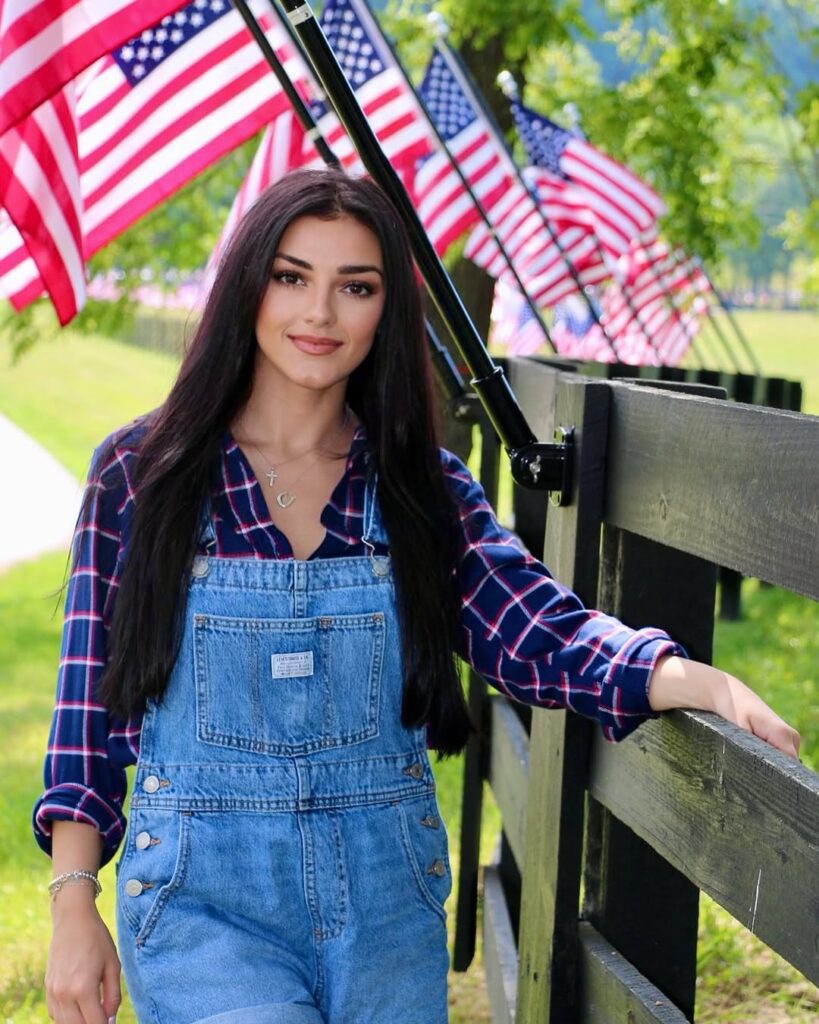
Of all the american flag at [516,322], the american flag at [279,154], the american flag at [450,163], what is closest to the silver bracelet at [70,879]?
the american flag at [279,154]

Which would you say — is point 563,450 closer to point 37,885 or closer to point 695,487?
point 695,487

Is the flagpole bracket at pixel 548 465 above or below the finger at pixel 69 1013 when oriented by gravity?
above

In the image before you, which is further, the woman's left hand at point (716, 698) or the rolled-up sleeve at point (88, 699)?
the rolled-up sleeve at point (88, 699)

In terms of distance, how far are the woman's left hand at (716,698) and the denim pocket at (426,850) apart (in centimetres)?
46

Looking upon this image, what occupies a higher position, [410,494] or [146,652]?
[410,494]

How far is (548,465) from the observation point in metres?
3.15

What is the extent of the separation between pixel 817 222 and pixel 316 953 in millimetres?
18477

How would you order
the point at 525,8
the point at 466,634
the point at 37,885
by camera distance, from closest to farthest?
1. the point at 466,634
2. the point at 37,885
3. the point at 525,8

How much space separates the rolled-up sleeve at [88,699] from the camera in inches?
108

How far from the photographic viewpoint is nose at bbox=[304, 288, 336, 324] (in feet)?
9.48

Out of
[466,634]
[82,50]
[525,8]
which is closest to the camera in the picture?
[466,634]

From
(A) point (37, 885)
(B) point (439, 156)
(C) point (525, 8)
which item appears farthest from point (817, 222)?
(A) point (37, 885)

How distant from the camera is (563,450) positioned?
3166mm

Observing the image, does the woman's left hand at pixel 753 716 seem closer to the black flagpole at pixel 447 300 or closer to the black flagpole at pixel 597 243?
the black flagpole at pixel 447 300
